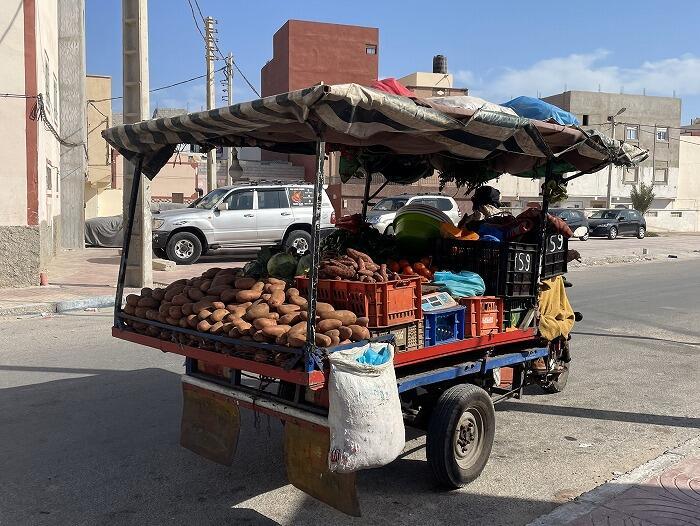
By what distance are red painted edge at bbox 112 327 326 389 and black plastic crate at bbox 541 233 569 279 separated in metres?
2.82

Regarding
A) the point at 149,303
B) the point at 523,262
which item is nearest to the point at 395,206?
the point at 523,262

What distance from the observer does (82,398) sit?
589 cm

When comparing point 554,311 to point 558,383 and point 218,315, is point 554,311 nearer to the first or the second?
point 558,383

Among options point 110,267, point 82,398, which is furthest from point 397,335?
point 110,267

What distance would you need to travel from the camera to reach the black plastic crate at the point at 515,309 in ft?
16.6

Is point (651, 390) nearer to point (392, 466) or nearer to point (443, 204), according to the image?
point (392, 466)

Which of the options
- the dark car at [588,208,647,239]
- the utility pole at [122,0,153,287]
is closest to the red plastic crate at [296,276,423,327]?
the utility pole at [122,0,153,287]

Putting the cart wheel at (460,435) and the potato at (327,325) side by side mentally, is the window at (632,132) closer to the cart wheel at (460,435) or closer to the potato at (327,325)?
the cart wheel at (460,435)

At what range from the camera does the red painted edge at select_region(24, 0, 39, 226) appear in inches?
497

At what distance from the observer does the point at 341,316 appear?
3680 mm

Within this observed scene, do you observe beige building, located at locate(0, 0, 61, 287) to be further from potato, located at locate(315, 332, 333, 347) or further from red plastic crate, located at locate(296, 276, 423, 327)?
potato, located at locate(315, 332, 333, 347)

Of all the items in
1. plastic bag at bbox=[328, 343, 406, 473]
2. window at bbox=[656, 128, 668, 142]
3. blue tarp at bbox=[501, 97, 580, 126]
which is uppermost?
window at bbox=[656, 128, 668, 142]

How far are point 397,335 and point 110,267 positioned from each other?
13582mm

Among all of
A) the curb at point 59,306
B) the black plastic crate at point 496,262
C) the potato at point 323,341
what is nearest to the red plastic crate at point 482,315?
the black plastic crate at point 496,262
